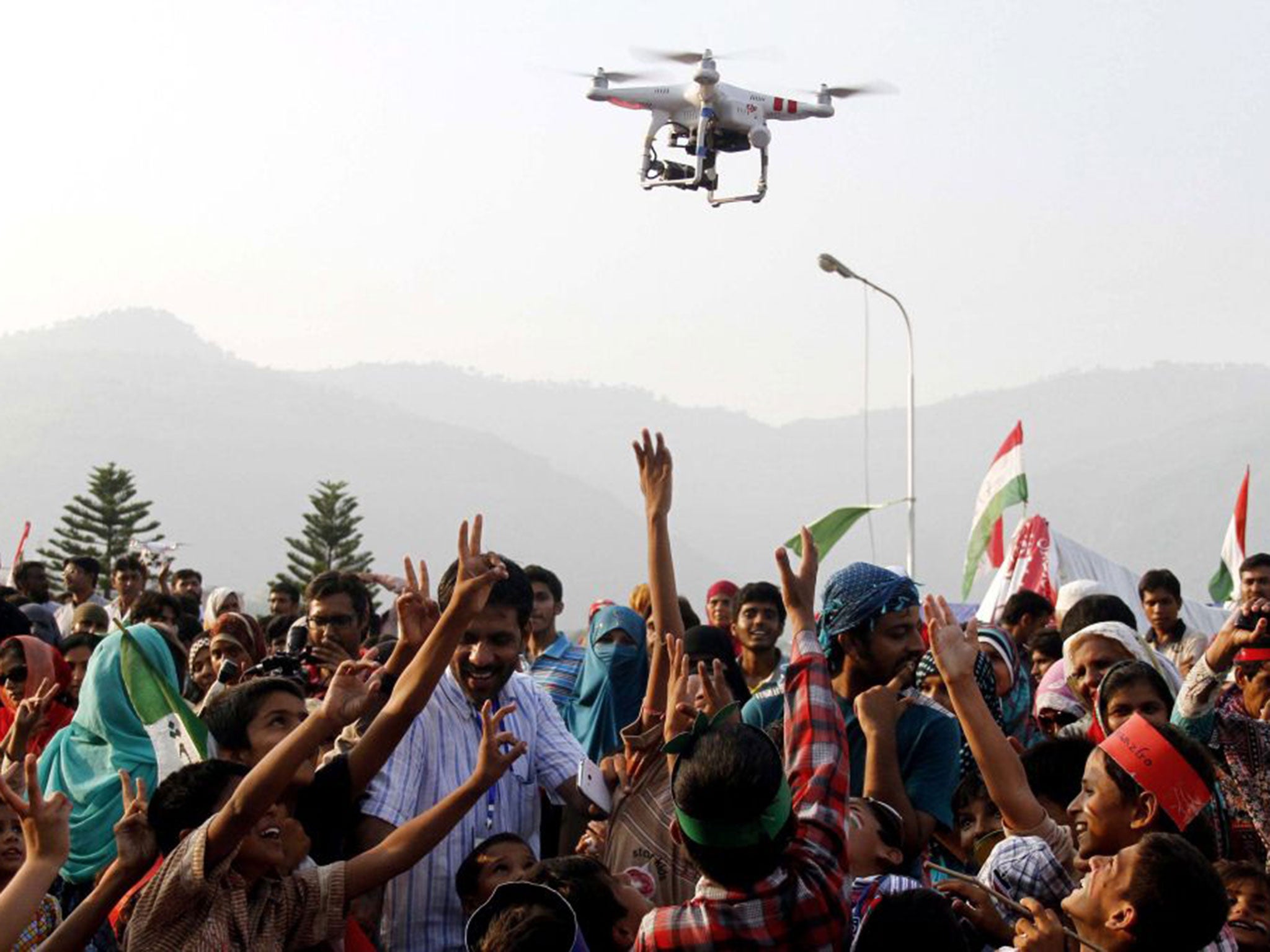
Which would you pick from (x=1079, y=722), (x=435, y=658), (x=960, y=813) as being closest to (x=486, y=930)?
(x=435, y=658)

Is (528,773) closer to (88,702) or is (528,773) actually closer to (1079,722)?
(88,702)

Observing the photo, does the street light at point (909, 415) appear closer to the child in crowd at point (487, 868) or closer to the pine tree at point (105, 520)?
the child in crowd at point (487, 868)

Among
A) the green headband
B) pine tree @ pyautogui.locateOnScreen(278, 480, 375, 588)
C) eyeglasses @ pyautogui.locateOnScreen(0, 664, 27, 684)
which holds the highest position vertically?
the green headband

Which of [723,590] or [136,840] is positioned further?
[723,590]

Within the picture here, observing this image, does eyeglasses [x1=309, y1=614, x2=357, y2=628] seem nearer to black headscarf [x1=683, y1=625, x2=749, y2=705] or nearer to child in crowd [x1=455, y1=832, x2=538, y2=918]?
black headscarf [x1=683, y1=625, x2=749, y2=705]

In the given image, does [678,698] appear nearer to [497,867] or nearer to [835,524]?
[497,867]

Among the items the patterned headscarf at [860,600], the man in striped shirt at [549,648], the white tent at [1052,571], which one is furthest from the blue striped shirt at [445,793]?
the white tent at [1052,571]

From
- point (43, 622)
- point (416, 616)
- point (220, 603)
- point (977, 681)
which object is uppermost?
point (416, 616)

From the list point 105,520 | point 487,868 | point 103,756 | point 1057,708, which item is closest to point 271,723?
point 487,868

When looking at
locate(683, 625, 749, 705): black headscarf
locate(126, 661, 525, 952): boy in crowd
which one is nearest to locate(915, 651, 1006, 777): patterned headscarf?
locate(683, 625, 749, 705): black headscarf
